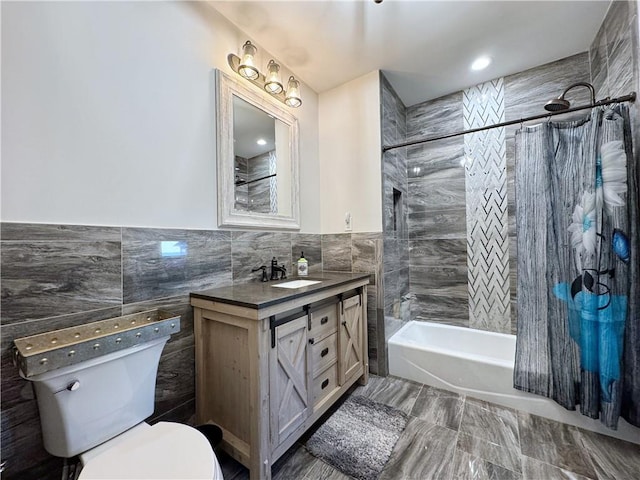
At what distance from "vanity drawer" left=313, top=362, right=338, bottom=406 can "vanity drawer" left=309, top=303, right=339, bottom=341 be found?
0.25 metres

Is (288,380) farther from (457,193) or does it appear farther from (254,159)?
(457,193)

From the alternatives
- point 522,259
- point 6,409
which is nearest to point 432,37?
point 522,259

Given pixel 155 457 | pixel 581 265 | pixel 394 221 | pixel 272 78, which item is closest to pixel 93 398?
pixel 155 457

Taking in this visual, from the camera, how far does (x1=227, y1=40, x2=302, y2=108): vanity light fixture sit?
5.53 feet

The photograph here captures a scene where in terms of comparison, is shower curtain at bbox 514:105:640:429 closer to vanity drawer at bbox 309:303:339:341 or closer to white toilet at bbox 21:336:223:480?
vanity drawer at bbox 309:303:339:341

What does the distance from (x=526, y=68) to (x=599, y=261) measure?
1.85 metres

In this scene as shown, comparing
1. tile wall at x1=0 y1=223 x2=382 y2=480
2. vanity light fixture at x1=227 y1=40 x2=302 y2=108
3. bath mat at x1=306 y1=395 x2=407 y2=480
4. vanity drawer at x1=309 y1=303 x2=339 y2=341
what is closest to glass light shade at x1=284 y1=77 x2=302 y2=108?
vanity light fixture at x1=227 y1=40 x2=302 y2=108

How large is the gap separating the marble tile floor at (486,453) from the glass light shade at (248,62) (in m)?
2.30

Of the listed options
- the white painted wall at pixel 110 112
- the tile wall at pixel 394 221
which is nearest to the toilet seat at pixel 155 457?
the white painted wall at pixel 110 112

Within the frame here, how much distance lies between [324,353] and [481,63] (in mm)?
2679

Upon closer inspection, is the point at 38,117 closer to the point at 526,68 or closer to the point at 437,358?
the point at 437,358

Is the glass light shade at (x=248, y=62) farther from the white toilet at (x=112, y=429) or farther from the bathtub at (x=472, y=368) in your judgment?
the bathtub at (x=472, y=368)

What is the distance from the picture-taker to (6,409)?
91 cm

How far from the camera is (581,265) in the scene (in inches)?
59.6
